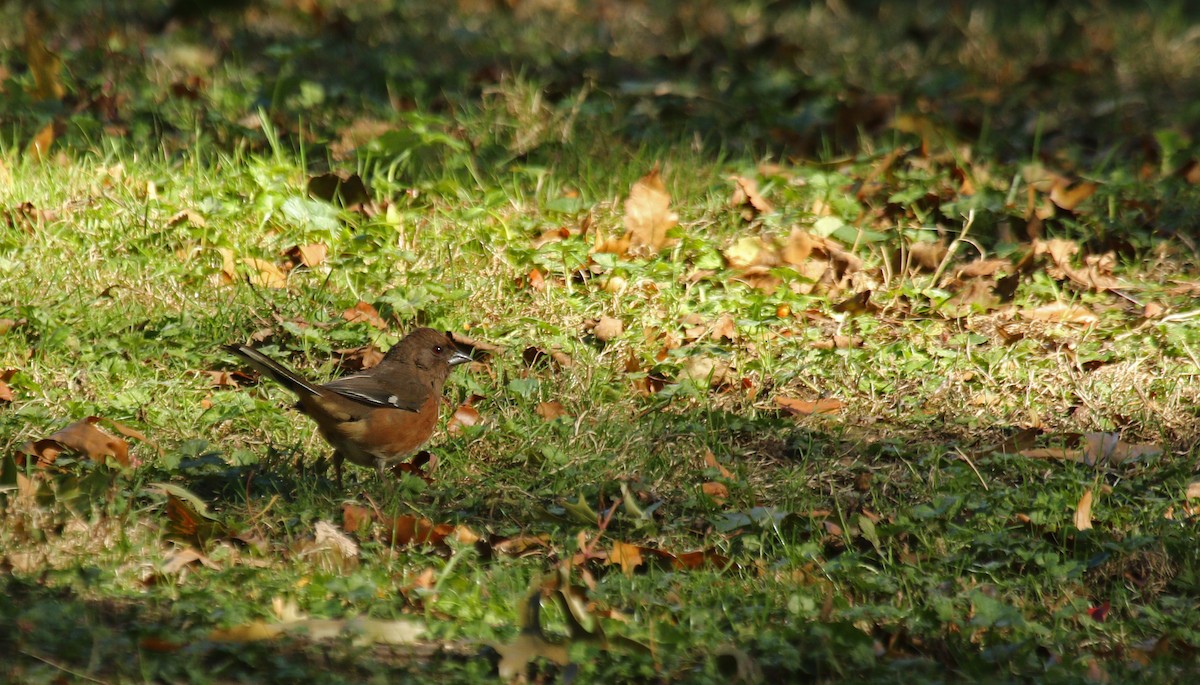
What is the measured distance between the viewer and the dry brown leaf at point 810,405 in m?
4.95

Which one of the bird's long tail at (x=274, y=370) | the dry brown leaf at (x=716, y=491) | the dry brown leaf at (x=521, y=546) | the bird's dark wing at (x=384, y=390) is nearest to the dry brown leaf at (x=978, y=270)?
the dry brown leaf at (x=716, y=491)

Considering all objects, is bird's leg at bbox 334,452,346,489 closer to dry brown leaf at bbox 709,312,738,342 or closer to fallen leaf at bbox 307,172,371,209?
dry brown leaf at bbox 709,312,738,342

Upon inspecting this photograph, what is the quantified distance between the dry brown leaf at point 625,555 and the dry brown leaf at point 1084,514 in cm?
129

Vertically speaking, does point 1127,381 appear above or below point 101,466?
below

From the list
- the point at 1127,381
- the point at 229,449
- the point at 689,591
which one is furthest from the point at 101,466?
the point at 1127,381

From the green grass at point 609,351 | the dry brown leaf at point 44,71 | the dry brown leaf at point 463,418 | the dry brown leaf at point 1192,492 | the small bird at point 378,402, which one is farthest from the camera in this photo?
the dry brown leaf at point 44,71

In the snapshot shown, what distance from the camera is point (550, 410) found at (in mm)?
4914

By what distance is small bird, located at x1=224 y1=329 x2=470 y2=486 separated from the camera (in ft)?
14.5

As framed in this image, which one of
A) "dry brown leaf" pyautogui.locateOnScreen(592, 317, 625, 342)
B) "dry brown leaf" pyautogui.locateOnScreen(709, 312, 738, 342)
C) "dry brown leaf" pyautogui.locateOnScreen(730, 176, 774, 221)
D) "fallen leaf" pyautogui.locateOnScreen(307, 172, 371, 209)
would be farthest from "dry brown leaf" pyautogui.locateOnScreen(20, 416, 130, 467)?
"dry brown leaf" pyautogui.locateOnScreen(730, 176, 774, 221)

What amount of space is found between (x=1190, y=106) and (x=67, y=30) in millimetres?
6478

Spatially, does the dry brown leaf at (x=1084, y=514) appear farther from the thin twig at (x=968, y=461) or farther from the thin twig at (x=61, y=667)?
the thin twig at (x=61, y=667)

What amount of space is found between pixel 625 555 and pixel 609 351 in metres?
1.36

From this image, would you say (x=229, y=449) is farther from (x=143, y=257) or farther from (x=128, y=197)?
(x=128, y=197)

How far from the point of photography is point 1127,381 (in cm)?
499
